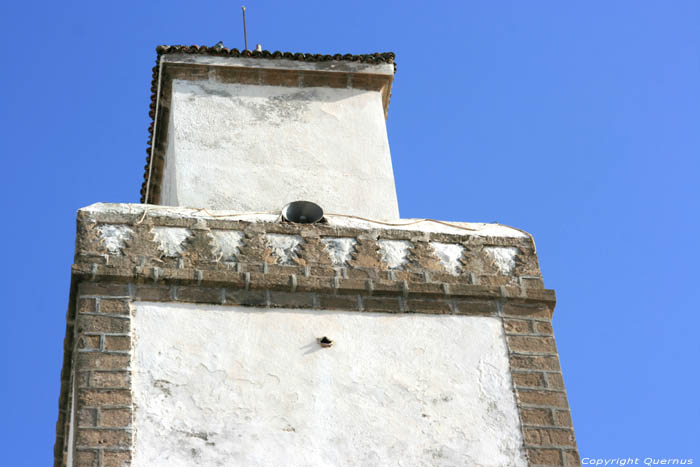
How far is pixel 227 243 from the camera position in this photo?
870cm

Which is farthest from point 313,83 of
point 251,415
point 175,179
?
point 251,415

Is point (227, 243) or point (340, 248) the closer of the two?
point (227, 243)

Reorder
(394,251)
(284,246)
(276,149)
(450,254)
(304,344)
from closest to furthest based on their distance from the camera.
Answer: (304,344) < (284,246) < (394,251) < (450,254) < (276,149)

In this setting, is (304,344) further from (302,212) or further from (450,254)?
(450,254)

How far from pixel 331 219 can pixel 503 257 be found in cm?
124

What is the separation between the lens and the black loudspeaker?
9070 mm

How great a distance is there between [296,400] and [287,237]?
52.1 inches

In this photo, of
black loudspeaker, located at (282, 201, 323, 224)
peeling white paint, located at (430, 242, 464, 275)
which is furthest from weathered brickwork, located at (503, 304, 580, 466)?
black loudspeaker, located at (282, 201, 323, 224)

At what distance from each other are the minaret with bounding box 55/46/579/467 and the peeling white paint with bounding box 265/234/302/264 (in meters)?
0.01

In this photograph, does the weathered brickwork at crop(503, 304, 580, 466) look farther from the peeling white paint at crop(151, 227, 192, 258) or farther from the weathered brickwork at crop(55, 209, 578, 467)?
the peeling white paint at crop(151, 227, 192, 258)

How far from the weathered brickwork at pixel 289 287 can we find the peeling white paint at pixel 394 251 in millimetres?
32

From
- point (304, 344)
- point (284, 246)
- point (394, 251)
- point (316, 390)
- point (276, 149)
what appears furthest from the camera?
point (276, 149)

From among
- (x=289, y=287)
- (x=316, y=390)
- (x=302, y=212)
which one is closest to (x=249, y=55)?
(x=302, y=212)

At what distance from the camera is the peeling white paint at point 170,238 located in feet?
28.0
